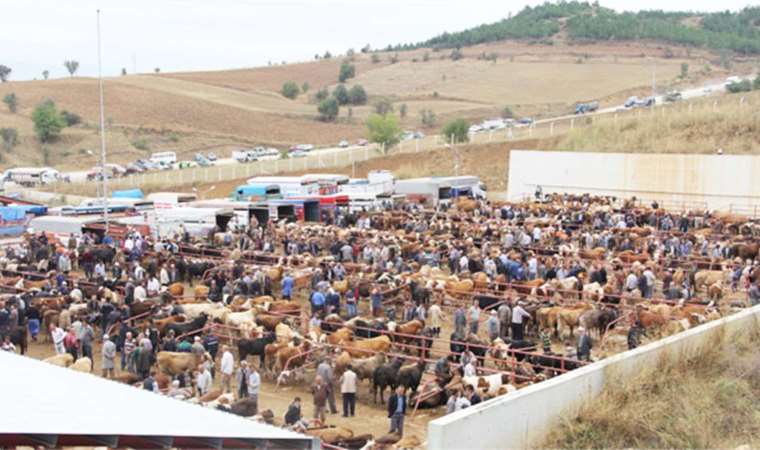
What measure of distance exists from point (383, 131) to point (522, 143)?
11992 mm

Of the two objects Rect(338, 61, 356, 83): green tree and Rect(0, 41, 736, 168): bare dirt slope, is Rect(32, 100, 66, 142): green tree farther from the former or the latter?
Rect(338, 61, 356, 83): green tree

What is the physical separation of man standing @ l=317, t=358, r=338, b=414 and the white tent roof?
15.3 ft

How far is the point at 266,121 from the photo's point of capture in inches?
4021

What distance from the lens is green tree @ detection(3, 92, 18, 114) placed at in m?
96.5

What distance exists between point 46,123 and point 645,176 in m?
59.4

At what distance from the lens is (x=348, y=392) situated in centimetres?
1705

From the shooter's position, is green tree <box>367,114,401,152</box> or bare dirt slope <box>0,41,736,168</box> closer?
A: green tree <box>367,114,401,152</box>

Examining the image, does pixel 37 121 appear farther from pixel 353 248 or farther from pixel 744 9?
pixel 744 9

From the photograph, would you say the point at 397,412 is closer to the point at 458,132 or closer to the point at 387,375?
the point at 387,375

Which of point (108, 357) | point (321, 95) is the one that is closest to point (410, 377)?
point (108, 357)

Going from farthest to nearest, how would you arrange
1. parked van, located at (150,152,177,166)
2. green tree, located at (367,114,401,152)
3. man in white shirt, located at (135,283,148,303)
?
parked van, located at (150,152,177,166), green tree, located at (367,114,401,152), man in white shirt, located at (135,283,148,303)

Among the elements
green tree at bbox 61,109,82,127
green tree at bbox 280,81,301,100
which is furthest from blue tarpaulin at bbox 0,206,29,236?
green tree at bbox 280,81,301,100

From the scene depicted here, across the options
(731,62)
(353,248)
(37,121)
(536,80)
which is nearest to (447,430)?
(353,248)

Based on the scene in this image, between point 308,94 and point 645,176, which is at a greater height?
point 308,94
